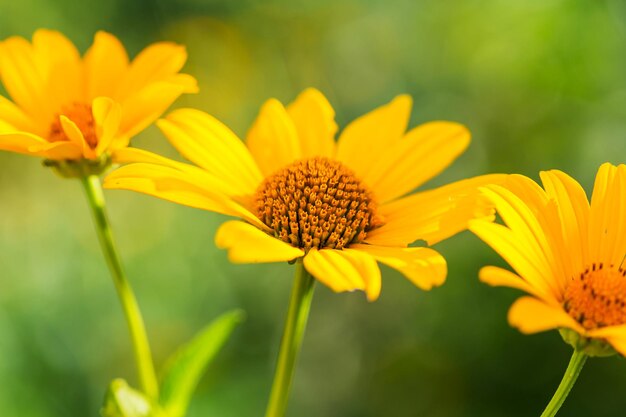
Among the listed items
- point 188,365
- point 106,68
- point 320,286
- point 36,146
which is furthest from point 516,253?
point 320,286

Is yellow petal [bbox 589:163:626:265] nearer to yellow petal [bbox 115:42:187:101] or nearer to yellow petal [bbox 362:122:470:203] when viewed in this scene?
yellow petal [bbox 362:122:470:203]

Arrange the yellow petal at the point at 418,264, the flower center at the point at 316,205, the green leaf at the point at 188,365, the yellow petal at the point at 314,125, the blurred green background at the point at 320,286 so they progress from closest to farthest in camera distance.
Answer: the yellow petal at the point at 418,264 < the flower center at the point at 316,205 < the green leaf at the point at 188,365 < the yellow petal at the point at 314,125 < the blurred green background at the point at 320,286

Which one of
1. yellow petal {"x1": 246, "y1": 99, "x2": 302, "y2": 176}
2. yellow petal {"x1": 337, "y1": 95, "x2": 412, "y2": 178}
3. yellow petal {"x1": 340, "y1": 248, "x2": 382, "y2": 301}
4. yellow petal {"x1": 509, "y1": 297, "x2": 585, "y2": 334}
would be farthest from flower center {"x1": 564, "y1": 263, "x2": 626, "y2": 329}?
yellow petal {"x1": 246, "y1": 99, "x2": 302, "y2": 176}

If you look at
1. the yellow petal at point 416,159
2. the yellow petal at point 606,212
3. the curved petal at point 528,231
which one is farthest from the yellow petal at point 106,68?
the yellow petal at point 606,212

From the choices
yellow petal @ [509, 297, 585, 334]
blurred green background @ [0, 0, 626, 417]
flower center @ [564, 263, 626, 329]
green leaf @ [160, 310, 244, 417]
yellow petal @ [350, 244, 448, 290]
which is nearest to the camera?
yellow petal @ [509, 297, 585, 334]

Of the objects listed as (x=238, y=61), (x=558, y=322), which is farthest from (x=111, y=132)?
(x=238, y=61)

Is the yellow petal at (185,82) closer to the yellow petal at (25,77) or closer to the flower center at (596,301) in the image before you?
the yellow petal at (25,77)

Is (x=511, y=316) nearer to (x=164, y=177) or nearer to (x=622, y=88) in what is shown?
(x=164, y=177)

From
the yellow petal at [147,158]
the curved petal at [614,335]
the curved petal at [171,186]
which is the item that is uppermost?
the yellow petal at [147,158]
